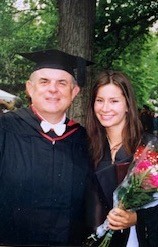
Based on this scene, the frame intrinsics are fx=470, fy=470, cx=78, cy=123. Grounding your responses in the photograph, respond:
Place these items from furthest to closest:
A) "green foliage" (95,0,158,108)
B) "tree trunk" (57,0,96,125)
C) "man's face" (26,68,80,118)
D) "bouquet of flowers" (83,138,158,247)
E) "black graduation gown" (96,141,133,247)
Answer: "green foliage" (95,0,158,108) → "tree trunk" (57,0,96,125) → "man's face" (26,68,80,118) → "black graduation gown" (96,141,133,247) → "bouquet of flowers" (83,138,158,247)

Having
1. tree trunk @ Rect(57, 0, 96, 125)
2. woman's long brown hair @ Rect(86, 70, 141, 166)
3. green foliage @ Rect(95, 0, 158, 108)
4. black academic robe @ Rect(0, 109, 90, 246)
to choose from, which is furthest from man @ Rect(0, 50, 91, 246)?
green foliage @ Rect(95, 0, 158, 108)

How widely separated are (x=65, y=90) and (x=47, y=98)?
17 cm

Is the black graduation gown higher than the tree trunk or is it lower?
lower

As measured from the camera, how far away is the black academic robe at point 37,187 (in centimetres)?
337

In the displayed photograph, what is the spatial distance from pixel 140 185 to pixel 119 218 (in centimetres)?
26

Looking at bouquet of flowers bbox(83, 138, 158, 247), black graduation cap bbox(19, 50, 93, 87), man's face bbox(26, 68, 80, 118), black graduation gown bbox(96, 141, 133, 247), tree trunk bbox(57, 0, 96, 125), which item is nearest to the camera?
bouquet of flowers bbox(83, 138, 158, 247)

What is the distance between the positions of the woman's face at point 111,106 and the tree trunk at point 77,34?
2.36m

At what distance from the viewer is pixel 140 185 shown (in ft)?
9.73

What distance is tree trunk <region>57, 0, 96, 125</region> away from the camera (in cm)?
586

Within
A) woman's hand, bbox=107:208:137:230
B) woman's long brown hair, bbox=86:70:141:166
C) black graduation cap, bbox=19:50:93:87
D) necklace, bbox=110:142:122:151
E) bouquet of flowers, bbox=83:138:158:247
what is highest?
black graduation cap, bbox=19:50:93:87

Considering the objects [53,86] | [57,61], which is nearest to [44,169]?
[53,86]

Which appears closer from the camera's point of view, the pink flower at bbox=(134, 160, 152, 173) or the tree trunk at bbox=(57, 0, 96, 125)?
the pink flower at bbox=(134, 160, 152, 173)

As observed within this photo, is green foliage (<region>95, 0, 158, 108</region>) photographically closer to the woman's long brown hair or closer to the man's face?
the man's face

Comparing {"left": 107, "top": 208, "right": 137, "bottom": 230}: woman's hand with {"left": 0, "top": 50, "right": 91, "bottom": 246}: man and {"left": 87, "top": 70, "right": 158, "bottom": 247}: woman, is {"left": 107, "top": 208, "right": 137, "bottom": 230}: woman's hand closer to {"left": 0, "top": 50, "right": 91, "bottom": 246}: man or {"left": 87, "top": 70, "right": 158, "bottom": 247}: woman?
{"left": 87, "top": 70, "right": 158, "bottom": 247}: woman
